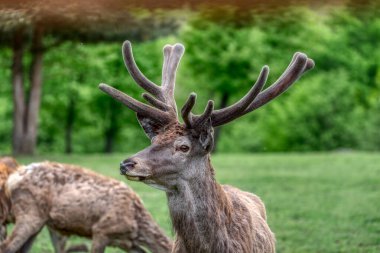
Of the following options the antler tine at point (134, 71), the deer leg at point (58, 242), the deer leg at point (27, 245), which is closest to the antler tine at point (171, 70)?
the antler tine at point (134, 71)

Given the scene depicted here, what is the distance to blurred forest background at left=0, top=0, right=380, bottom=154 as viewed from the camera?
28375 millimetres

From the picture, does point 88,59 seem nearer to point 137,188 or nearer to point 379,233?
point 137,188

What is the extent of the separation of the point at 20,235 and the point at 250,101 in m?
3.98

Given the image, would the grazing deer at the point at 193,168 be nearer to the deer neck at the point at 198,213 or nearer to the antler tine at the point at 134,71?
the deer neck at the point at 198,213

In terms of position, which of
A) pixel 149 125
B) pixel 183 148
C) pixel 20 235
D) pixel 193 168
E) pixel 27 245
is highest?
pixel 149 125

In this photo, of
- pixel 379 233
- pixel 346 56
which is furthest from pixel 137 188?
pixel 346 56

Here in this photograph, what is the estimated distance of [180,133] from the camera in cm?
548

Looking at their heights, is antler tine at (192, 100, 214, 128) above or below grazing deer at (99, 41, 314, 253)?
above

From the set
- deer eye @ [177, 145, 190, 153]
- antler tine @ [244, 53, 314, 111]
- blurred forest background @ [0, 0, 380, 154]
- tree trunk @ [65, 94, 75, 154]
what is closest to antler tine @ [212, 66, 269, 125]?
antler tine @ [244, 53, 314, 111]

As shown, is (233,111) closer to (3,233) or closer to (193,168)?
(193,168)

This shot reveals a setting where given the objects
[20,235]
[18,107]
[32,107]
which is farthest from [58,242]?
[18,107]

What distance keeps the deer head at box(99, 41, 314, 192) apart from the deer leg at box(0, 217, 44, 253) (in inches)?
134

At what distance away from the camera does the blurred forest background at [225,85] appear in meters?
28.4

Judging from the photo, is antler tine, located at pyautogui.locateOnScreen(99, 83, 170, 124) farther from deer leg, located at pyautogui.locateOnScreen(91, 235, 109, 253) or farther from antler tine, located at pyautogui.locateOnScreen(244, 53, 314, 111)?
deer leg, located at pyautogui.locateOnScreen(91, 235, 109, 253)
